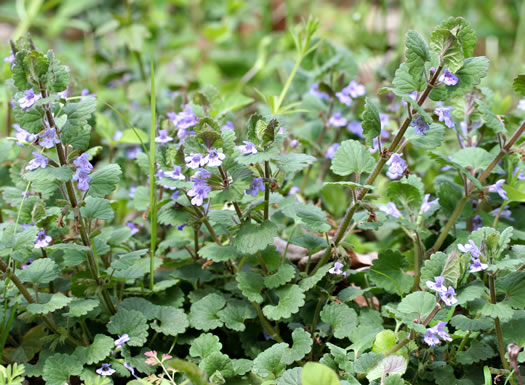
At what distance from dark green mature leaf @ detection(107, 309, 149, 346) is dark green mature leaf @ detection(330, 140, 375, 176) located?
704mm

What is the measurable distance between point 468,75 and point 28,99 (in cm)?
114

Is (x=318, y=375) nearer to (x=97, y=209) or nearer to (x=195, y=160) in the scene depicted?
(x=195, y=160)

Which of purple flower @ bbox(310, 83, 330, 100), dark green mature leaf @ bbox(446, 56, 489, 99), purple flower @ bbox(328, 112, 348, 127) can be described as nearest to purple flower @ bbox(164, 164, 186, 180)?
dark green mature leaf @ bbox(446, 56, 489, 99)

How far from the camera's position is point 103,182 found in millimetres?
1642

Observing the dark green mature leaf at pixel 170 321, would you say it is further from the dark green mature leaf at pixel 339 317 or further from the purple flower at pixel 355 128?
the purple flower at pixel 355 128

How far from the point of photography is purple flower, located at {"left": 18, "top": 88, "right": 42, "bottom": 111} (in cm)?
149

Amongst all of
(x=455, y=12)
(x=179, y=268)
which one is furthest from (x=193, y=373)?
(x=455, y=12)

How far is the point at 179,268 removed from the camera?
1.93 meters

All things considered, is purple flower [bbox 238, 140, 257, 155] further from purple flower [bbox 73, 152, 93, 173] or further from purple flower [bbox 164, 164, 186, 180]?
purple flower [bbox 73, 152, 93, 173]

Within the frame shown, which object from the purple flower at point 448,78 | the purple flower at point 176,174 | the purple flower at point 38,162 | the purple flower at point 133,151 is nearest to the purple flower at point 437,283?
the purple flower at point 448,78

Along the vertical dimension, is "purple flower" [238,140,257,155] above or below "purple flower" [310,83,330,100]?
above

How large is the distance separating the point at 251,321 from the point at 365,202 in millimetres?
542

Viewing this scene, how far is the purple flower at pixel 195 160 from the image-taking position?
1550 mm

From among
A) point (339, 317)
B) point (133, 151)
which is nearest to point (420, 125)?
point (339, 317)
